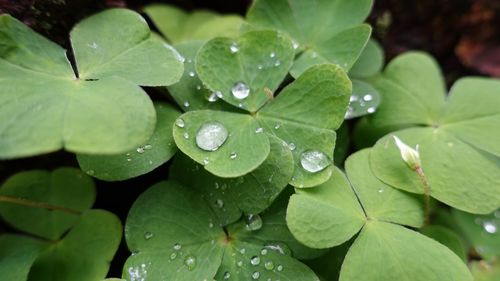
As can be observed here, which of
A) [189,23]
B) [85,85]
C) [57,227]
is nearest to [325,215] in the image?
[85,85]

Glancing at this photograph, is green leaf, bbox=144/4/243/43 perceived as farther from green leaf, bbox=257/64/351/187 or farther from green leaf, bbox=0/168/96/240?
green leaf, bbox=0/168/96/240

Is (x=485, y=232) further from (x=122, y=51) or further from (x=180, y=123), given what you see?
(x=122, y=51)

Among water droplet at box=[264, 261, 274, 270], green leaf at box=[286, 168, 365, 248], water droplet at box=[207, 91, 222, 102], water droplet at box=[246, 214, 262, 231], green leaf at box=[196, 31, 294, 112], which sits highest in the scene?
green leaf at box=[196, 31, 294, 112]

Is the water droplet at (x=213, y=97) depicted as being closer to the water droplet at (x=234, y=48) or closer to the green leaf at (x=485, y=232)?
the water droplet at (x=234, y=48)

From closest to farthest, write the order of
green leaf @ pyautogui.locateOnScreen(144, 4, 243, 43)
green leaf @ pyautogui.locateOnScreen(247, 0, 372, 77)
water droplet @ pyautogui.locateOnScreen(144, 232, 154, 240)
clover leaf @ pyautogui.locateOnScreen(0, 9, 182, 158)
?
clover leaf @ pyautogui.locateOnScreen(0, 9, 182, 158), water droplet @ pyautogui.locateOnScreen(144, 232, 154, 240), green leaf @ pyautogui.locateOnScreen(247, 0, 372, 77), green leaf @ pyautogui.locateOnScreen(144, 4, 243, 43)

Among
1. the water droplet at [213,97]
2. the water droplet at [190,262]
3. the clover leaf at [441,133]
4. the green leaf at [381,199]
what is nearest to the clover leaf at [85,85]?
the water droplet at [213,97]

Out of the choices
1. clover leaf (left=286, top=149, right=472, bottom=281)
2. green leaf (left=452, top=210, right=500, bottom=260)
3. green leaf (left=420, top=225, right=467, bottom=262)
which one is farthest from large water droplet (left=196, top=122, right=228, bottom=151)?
green leaf (left=452, top=210, right=500, bottom=260)

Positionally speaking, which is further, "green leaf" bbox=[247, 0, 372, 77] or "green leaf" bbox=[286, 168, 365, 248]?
"green leaf" bbox=[247, 0, 372, 77]
